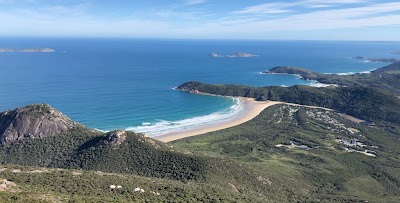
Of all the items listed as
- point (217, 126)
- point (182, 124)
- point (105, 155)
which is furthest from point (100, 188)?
point (217, 126)

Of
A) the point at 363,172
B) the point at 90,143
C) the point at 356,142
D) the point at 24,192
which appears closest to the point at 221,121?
the point at 356,142

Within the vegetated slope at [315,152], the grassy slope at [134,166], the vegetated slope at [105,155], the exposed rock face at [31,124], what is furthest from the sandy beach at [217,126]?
the exposed rock face at [31,124]

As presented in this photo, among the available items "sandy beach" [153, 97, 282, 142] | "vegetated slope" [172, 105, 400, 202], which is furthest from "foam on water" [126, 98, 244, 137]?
"vegetated slope" [172, 105, 400, 202]

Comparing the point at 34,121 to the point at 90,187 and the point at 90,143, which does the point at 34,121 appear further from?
the point at 90,187

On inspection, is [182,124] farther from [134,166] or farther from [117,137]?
[134,166]

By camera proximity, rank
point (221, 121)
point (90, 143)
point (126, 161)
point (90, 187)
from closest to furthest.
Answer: point (90, 187) → point (126, 161) → point (90, 143) → point (221, 121)

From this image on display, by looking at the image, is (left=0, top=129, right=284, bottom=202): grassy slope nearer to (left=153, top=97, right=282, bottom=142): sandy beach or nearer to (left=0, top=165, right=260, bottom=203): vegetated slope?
(left=0, top=165, right=260, bottom=203): vegetated slope
